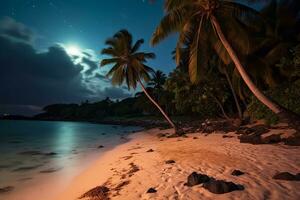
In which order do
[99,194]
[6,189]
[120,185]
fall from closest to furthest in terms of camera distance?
[99,194]
[120,185]
[6,189]

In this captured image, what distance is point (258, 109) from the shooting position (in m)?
14.2

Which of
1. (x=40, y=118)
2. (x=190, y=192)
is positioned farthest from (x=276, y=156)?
(x=40, y=118)

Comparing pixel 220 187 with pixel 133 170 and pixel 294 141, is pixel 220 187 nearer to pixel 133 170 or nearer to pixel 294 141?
pixel 133 170

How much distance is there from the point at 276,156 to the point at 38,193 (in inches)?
299

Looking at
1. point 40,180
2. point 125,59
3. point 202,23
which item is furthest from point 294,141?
point 125,59

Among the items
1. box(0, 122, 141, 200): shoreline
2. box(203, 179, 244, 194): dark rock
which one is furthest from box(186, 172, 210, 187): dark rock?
box(0, 122, 141, 200): shoreline

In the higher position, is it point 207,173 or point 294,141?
point 294,141

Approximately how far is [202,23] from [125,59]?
11.9 metres

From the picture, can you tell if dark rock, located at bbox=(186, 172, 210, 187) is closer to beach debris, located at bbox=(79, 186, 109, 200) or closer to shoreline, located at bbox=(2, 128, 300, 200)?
shoreline, located at bbox=(2, 128, 300, 200)

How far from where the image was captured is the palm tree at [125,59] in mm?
21641

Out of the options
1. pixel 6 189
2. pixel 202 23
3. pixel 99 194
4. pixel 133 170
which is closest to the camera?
pixel 99 194

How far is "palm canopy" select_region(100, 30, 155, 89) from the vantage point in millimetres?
21641

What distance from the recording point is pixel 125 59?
858 inches

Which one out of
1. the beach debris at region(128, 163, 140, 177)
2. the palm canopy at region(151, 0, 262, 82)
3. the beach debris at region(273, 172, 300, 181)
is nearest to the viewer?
the beach debris at region(273, 172, 300, 181)
